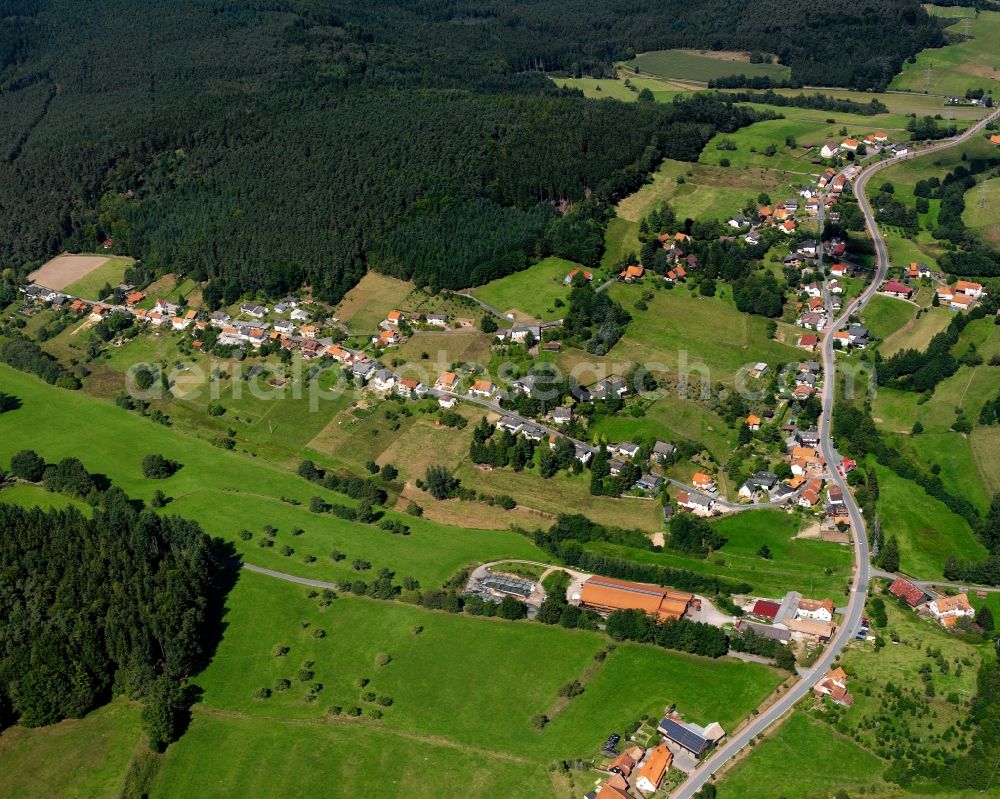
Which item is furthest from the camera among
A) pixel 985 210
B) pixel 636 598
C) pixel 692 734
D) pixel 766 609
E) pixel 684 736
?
pixel 985 210

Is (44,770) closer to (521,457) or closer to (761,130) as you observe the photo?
(521,457)

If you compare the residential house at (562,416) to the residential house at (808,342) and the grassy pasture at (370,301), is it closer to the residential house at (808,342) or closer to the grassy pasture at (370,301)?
the grassy pasture at (370,301)

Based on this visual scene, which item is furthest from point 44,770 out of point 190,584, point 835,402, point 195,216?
point 195,216

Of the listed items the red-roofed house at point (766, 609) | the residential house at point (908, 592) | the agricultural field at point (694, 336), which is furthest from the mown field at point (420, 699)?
the agricultural field at point (694, 336)

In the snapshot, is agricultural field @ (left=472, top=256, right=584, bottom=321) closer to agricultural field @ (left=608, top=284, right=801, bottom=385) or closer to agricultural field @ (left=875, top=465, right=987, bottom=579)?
agricultural field @ (left=608, top=284, right=801, bottom=385)

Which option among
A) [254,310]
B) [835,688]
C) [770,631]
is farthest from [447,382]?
[835,688]

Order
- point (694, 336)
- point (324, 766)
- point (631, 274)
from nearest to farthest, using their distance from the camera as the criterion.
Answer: point (324, 766) → point (694, 336) → point (631, 274)

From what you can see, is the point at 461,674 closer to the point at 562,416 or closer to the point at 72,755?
the point at 72,755
